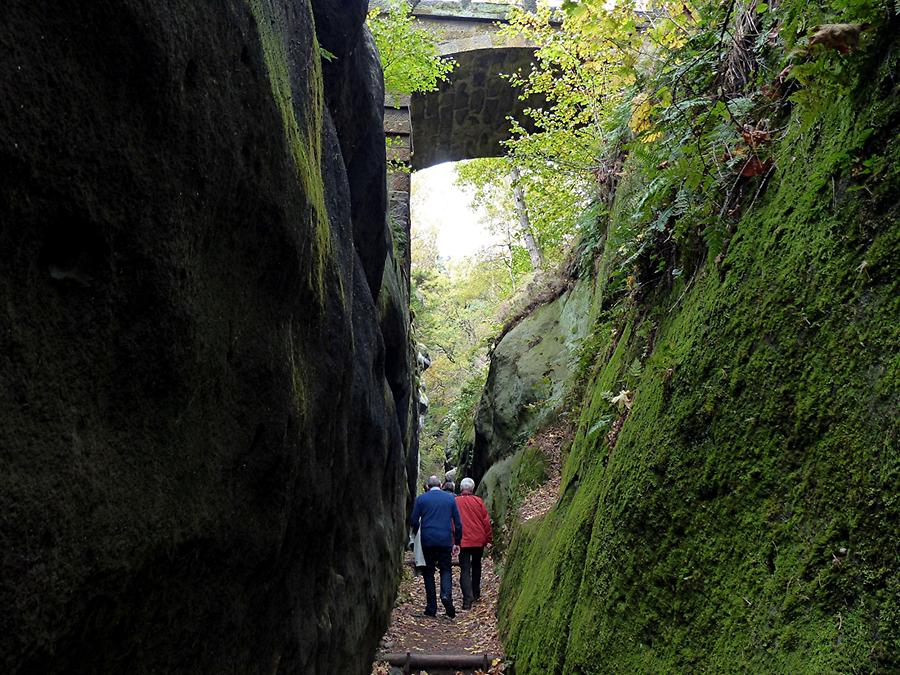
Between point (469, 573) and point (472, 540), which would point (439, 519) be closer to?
point (472, 540)

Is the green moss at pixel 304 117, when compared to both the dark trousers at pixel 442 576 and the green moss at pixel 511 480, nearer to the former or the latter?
the dark trousers at pixel 442 576

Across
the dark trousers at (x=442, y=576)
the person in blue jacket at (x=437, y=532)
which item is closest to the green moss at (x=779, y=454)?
the dark trousers at (x=442, y=576)

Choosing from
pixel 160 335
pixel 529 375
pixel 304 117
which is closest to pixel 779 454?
pixel 160 335

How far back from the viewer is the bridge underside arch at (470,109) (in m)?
16.7

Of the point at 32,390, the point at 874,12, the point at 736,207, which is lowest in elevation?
the point at 32,390

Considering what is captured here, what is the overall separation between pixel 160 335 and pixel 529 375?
442 inches

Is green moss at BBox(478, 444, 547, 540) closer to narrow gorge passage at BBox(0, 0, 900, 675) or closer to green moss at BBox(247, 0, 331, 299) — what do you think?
narrow gorge passage at BBox(0, 0, 900, 675)

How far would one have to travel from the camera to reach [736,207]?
3.67m

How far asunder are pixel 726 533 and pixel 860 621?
0.80 metres

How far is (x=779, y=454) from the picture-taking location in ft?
8.28

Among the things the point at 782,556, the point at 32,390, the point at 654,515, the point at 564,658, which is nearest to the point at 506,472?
the point at 564,658

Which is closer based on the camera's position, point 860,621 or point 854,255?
point 860,621

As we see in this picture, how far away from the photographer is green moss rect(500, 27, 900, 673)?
81.2 inches

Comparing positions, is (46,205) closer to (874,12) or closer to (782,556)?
(782,556)
